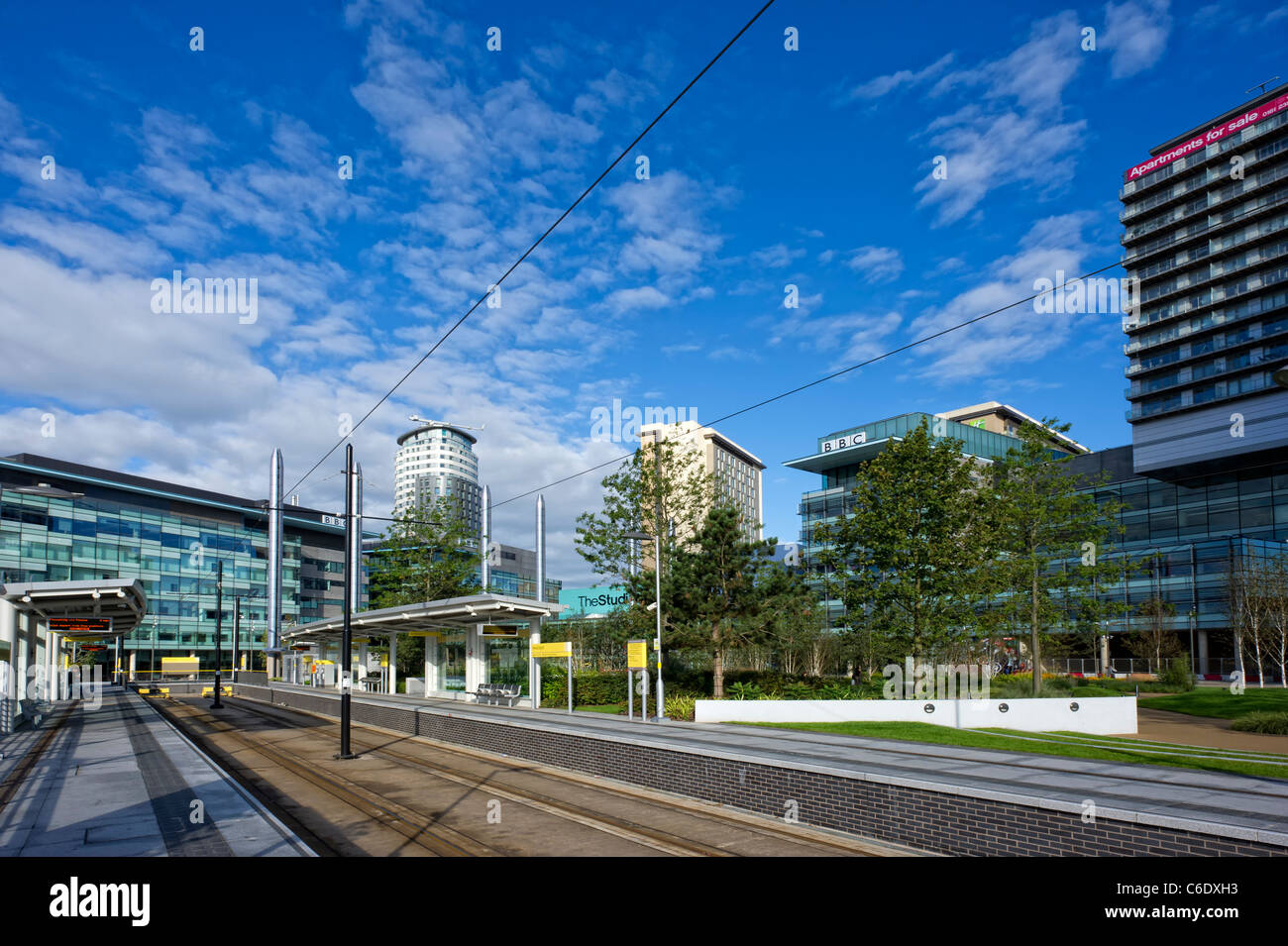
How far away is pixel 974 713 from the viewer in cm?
2731

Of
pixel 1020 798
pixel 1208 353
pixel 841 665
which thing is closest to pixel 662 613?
pixel 841 665

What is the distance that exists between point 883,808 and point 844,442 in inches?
3474

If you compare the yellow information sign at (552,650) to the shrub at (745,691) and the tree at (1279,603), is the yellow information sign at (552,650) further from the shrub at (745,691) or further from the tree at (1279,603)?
the tree at (1279,603)

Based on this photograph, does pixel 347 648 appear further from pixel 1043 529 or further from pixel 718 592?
pixel 1043 529

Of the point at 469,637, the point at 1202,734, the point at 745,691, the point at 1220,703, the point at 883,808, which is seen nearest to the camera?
the point at 883,808

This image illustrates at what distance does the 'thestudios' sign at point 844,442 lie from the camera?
93.1 metres

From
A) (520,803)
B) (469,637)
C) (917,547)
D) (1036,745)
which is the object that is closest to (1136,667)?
(917,547)

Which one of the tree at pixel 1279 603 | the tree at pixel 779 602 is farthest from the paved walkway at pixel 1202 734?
the tree at pixel 1279 603

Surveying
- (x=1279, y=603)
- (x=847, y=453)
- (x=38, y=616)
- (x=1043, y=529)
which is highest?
(x=847, y=453)

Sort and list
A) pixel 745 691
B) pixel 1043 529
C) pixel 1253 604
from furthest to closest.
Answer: pixel 1253 604, pixel 1043 529, pixel 745 691
